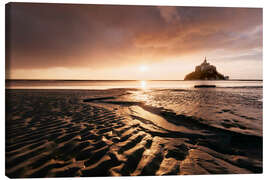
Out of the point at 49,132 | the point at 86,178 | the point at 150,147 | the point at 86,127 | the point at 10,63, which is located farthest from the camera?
the point at 10,63

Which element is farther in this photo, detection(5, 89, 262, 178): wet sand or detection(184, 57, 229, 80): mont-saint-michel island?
detection(184, 57, 229, 80): mont-saint-michel island

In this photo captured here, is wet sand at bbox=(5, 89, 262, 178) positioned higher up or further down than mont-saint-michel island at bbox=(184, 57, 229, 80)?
further down

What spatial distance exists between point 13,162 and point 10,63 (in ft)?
12.2

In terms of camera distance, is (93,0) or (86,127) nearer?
(86,127)

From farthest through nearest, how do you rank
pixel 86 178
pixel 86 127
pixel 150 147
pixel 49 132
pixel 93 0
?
pixel 93 0, pixel 86 127, pixel 49 132, pixel 150 147, pixel 86 178

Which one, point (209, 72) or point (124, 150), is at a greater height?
point (209, 72)

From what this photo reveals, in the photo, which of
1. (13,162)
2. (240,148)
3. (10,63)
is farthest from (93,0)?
(240,148)

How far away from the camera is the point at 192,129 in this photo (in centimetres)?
359

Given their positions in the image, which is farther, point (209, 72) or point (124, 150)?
point (209, 72)

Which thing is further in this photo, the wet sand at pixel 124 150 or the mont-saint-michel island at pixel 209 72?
the mont-saint-michel island at pixel 209 72

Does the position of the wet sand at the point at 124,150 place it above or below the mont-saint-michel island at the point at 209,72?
below

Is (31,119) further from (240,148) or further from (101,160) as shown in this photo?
(240,148)
